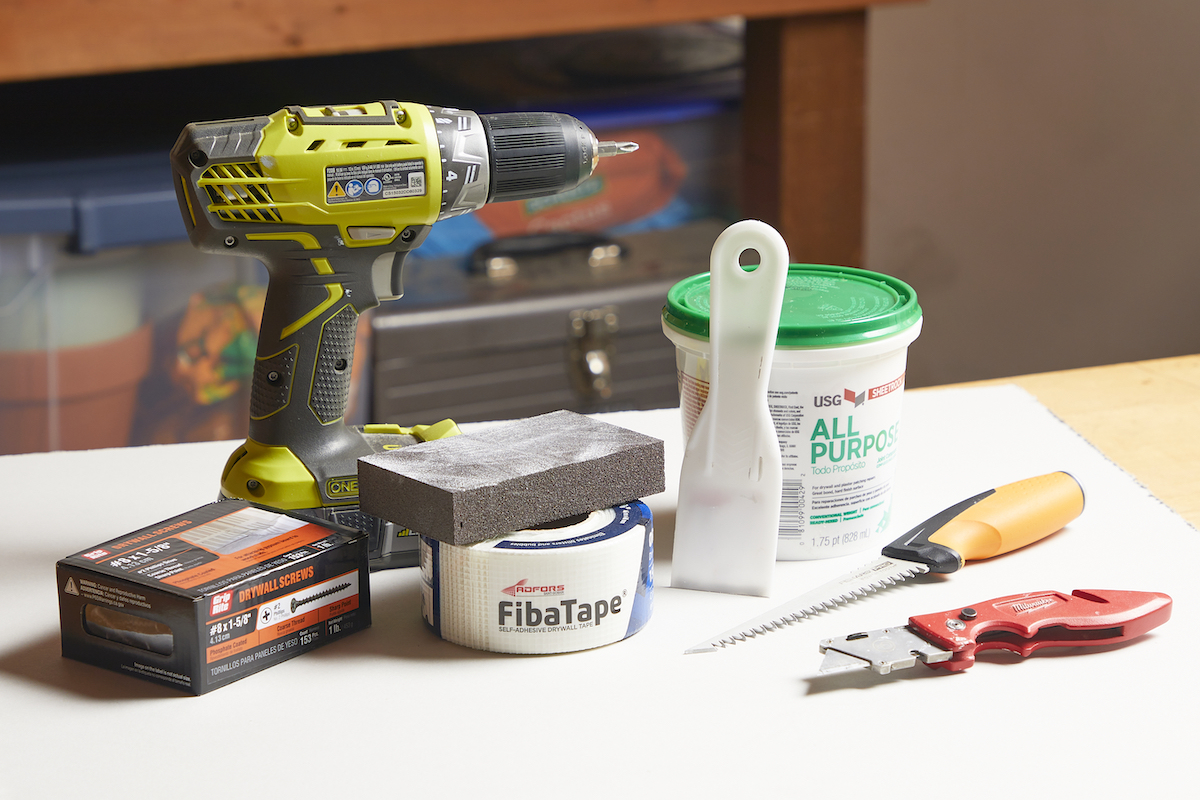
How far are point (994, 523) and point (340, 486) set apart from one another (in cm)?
37

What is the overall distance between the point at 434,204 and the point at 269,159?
9 cm

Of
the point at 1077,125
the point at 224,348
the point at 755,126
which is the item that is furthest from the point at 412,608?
the point at 1077,125

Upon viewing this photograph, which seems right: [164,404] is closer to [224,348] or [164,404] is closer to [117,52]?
[224,348]

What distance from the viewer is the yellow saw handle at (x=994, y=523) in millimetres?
652

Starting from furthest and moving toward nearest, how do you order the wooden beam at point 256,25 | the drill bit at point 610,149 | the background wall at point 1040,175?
the background wall at point 1040,175
the wooden beam at point 256,25
the drill bit at point 610,149

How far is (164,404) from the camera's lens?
1.34 meters

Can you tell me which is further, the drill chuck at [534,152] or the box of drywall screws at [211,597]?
the drill chuck at [534,152]

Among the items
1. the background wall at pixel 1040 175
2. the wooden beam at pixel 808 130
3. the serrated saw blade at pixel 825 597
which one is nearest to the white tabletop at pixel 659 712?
the serrated saw blade at pixel 825 597

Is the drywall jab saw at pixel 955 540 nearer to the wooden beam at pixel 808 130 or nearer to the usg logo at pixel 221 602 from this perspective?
the usg logo at pixel 221 602

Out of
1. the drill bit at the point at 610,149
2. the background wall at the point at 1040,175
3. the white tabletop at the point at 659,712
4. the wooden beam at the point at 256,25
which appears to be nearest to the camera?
the white tabletop at the point at 659,712

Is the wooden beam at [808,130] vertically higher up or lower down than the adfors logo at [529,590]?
higher up

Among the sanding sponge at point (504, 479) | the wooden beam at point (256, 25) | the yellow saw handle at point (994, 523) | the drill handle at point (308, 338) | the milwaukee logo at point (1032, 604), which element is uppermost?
the wooden beam at point (256, 25)

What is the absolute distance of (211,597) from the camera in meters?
0.54

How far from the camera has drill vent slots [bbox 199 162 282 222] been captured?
2.09 feet
